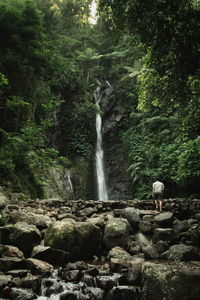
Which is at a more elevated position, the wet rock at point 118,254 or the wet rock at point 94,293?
the wet rock at point 118,254

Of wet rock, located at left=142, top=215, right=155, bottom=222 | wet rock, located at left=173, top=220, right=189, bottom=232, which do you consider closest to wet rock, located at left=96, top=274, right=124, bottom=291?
wet rock, located at left=173, top=220, right=189, bottom=232

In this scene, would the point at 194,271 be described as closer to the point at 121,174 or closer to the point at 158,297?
the point at 158,297

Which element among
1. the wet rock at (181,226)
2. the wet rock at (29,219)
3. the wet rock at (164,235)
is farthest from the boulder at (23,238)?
the wet rock at (181,226)

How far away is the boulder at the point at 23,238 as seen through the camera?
4.98 meters

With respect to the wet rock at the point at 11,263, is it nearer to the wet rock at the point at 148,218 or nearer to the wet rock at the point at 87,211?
the wet rock at the point at 87,211

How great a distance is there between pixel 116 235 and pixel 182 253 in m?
1.71

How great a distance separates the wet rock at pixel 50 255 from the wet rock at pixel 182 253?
7.11 ft

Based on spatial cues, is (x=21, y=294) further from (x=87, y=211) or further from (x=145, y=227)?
(x=87, y=211)

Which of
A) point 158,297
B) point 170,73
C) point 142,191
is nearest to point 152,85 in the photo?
point 170,73

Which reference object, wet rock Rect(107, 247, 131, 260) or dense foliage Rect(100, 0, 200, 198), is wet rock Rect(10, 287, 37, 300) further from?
dense foliage Rect(100, 0, 200, 198)

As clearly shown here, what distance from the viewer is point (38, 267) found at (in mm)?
4172

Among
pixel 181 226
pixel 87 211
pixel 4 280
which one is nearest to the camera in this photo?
pixel 4 280

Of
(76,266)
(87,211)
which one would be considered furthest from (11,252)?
(87,211)

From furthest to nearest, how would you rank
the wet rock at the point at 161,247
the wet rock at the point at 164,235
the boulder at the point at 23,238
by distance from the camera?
the wet rock at the point at 164,235 < the wet rock at the point at 161,247 < the boulder at the point at 23,238
